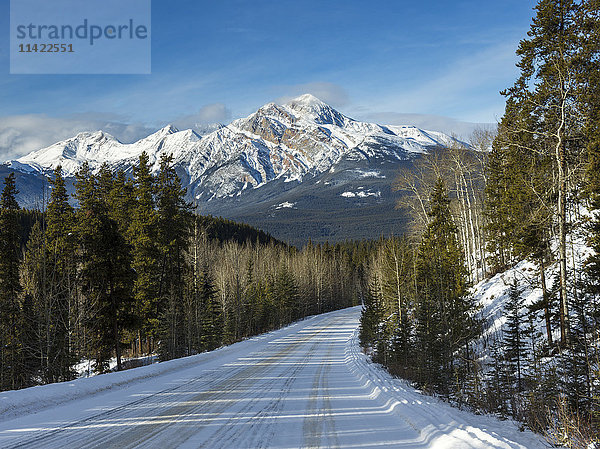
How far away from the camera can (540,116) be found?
1689cm

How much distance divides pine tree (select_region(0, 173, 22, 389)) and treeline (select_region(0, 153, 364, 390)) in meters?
0.07

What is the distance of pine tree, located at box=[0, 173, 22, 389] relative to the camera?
2266cm

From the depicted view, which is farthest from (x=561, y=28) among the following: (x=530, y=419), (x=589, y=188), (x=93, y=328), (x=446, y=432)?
(x=93, y=328)

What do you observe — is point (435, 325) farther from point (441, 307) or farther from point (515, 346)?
point (515, 346)

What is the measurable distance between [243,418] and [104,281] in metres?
21.5

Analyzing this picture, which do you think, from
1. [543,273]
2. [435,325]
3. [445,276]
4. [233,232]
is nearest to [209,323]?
[445,276]

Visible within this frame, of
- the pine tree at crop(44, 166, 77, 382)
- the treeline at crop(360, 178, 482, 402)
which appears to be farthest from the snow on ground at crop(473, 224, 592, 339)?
the pine tree at crop(44, 166, 77, 382)

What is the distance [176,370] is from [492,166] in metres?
26.9

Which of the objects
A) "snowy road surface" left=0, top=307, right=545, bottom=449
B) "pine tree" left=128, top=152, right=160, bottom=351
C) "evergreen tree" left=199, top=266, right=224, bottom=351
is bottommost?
"evergreen tree" left=199, top=266, right=224, bottom=351

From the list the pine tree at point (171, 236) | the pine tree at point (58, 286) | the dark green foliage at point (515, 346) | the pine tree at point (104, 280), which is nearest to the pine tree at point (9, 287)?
the pine tree at point (58, 286)

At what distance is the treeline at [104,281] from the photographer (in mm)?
22156

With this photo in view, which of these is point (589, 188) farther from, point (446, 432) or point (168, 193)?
Result: point (168, 193)

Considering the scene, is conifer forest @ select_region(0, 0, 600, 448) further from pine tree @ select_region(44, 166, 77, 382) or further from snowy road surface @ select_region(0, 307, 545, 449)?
snowy road surface @ select_region(0, 307, 545, 449)

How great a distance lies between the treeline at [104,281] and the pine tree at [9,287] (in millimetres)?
75
